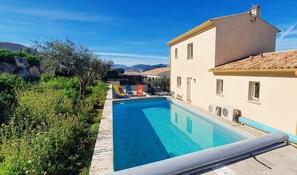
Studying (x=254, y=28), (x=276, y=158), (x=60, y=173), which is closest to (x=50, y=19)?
(x=60, y=173)

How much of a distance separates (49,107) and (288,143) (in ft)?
34.1

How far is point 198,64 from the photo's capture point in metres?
15.0

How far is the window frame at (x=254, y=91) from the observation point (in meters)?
9.85

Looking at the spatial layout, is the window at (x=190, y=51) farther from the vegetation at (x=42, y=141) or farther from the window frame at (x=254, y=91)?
the vegetation at (x=42, y=141)

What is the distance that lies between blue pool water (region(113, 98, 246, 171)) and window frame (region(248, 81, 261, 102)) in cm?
267

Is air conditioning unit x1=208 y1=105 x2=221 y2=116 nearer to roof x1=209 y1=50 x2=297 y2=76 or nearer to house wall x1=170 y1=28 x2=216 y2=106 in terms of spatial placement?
house wall x1=170 y1=28 x2=216 y2=106

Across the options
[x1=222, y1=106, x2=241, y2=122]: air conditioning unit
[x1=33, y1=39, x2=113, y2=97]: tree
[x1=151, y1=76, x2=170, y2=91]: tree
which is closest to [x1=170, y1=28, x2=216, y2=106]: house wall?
[x1=222, y1=106, x2=241, y2=122]: air conditioning unit

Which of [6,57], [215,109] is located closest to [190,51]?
[215,109]

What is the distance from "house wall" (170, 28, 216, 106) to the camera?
43.4 feet

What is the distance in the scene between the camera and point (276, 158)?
5.48m

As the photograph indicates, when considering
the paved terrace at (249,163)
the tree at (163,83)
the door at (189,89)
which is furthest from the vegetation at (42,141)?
the tree at (163,83)

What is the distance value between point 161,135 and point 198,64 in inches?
329

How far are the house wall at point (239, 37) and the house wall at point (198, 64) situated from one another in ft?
1.91

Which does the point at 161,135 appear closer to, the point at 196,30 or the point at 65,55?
the point at 65,55
